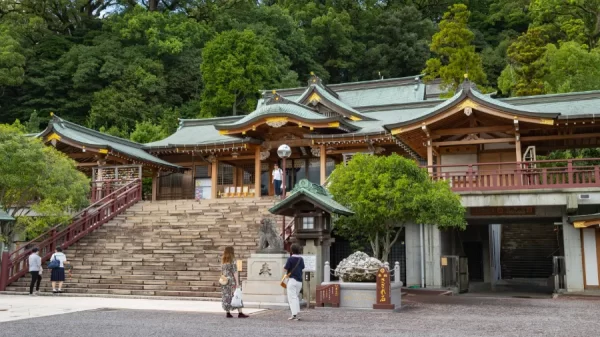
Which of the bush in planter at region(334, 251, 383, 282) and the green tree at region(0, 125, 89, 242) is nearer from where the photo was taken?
the bush in planter at region(334, 251, 383, 282)

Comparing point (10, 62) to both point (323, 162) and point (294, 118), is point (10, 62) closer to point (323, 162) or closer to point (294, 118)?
point (294, 118)

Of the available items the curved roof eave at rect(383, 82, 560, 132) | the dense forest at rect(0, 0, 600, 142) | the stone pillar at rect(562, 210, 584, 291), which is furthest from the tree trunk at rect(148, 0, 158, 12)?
the stone pillar at rect(562, 210, 584, 291)

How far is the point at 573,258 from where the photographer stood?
19.2 m

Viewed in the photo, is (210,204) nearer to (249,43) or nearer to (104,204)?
(104,204)

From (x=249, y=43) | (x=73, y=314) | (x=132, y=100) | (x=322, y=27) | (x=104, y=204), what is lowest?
(x=73, y=314)

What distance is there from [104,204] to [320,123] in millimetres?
9856

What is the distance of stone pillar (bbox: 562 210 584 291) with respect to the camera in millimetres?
19000

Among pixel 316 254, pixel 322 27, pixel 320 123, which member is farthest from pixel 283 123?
pixel 322 27

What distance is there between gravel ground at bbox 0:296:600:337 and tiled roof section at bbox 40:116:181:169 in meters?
15.3

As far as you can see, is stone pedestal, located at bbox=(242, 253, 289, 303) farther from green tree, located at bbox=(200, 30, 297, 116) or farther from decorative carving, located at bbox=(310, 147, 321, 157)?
green tree, located at bbox=(200, 30, 297, 116)

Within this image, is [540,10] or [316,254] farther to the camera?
[540,10]

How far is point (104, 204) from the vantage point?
22844 millimetres

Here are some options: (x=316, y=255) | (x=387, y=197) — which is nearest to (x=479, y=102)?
(x=387, y=197)

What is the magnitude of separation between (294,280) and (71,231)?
12206 mm
